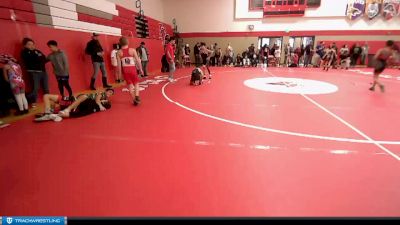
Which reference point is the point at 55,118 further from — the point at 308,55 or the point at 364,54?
the point at 364,54

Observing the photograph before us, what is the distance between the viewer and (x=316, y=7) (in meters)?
18.7

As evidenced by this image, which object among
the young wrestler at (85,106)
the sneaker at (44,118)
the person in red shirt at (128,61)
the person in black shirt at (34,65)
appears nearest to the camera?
the sneaker at (44,118)

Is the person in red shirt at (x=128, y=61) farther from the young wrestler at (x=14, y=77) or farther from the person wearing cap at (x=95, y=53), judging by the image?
the person wearing cap at (x=95, y=53)

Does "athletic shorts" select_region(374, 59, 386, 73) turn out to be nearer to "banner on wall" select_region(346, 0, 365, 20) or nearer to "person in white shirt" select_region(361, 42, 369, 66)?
"person in white shirt" select_region(361, 42, 369, 66)

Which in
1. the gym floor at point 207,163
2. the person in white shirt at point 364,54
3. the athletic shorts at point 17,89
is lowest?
the gym floor at point 207,163

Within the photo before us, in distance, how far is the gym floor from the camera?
2398 mm

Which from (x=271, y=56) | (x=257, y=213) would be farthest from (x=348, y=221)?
(x=271, y=56)

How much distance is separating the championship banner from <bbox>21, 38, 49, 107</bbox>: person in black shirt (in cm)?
2131

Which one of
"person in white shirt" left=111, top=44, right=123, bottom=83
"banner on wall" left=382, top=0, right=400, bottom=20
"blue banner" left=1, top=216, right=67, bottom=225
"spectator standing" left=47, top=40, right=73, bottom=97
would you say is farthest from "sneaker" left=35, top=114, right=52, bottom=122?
"banner on wall" left=382, top=0, right=400, bottom=20

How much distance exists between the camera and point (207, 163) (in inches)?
128

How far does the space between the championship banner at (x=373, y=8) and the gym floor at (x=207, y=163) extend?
1634 centimetres

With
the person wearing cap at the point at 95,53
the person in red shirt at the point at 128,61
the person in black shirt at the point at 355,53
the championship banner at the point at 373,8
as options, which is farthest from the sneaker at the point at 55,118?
the championship banner at the point at 373,8

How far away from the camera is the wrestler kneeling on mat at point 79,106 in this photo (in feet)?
17.0

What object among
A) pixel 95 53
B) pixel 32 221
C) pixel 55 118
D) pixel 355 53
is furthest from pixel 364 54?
pixel 32 221
